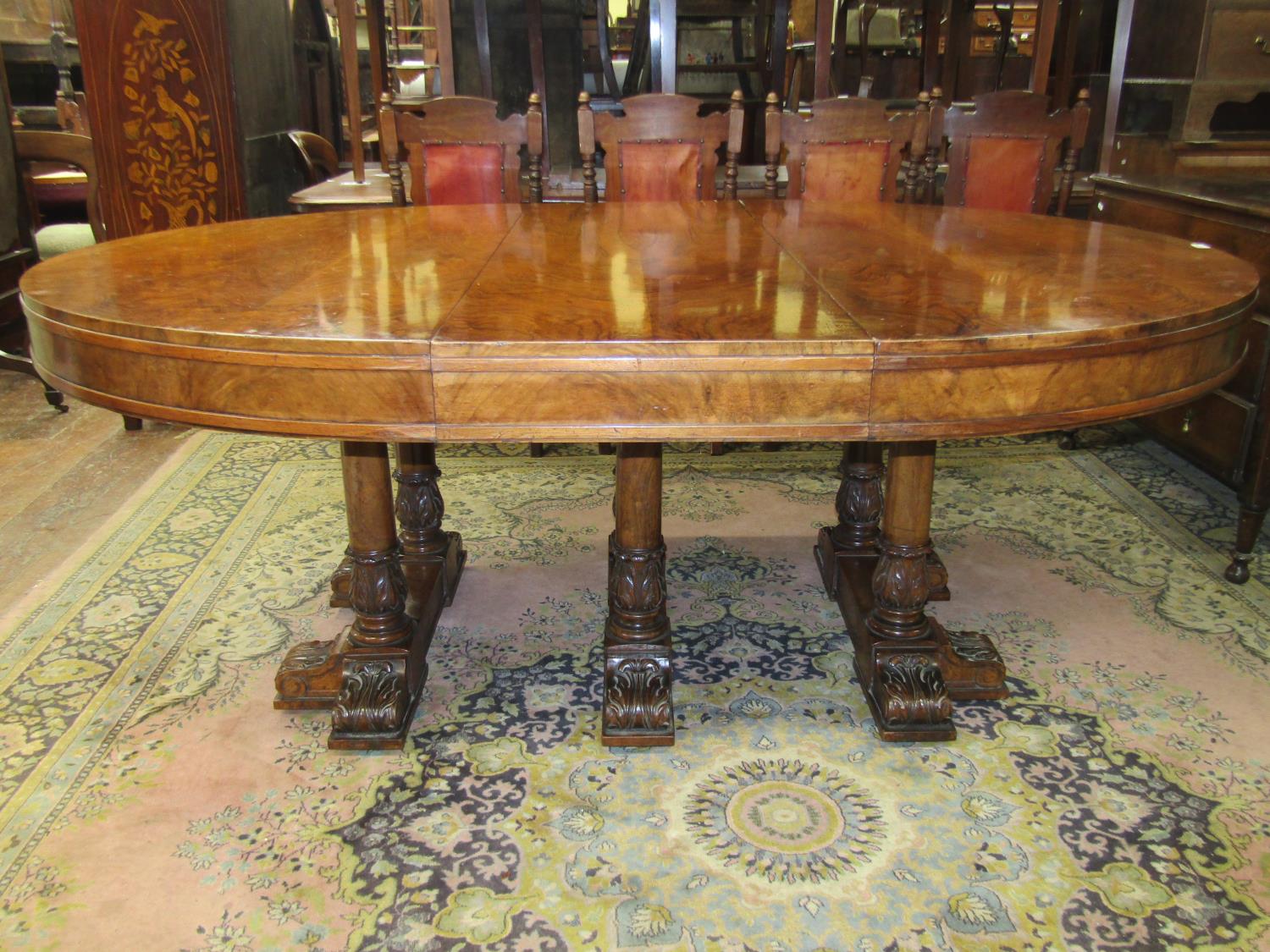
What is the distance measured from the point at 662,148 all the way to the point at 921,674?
1.72 meters

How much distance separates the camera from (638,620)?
1.86 m

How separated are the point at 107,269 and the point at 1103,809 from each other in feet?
5.88

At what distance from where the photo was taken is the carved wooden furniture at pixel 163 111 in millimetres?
3557

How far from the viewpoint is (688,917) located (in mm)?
1395

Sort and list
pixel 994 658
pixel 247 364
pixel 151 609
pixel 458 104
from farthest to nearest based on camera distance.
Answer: pixel 458 104, pixel 151 609, pixel 994 658, pixel 247 364

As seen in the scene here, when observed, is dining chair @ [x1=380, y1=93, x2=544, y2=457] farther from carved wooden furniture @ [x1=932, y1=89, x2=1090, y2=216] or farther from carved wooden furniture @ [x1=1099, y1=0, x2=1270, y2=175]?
carved wooden furniture @ [x1=1099, y1=0, x2=1270, y2=175]

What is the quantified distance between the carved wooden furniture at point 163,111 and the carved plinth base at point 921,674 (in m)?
3.09

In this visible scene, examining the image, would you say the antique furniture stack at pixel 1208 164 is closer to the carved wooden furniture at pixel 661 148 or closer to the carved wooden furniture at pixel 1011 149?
the carved wooden furniture at pixel 1011 149

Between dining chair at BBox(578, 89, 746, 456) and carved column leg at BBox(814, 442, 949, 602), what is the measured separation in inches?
39.2

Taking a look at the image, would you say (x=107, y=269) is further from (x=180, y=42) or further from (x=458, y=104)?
(x=180, y=42)

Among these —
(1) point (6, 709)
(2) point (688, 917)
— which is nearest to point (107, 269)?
(1) point (6, 709)

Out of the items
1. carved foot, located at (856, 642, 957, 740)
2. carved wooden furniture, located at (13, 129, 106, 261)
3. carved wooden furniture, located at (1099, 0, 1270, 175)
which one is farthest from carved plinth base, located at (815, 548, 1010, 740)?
carved wooden furniture, located at (13, 129, 106, 261)

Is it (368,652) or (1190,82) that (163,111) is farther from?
(1190,82)

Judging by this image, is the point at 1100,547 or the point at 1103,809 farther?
the point at 1100,547
